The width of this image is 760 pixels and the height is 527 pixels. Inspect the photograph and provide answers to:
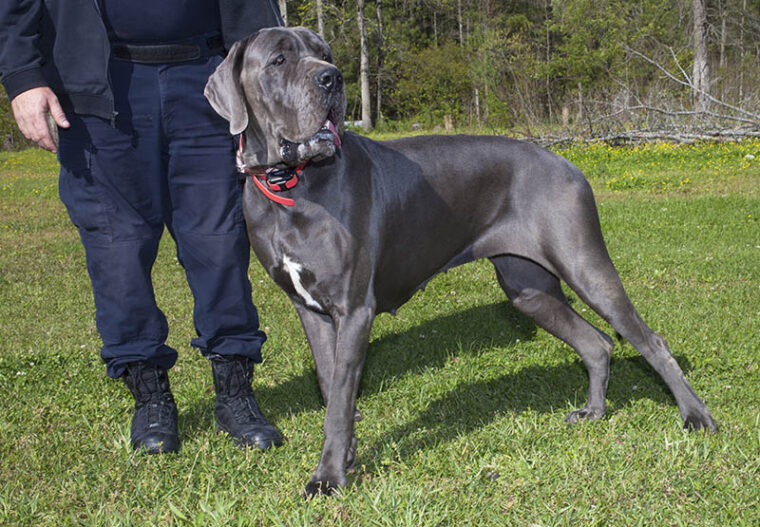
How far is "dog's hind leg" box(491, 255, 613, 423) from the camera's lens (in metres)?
3.48

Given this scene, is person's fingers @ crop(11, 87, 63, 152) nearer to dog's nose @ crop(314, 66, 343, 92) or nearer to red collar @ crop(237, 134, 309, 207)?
red collar @ crop(237, 134, 309, 207)

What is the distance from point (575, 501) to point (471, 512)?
1.22 ft

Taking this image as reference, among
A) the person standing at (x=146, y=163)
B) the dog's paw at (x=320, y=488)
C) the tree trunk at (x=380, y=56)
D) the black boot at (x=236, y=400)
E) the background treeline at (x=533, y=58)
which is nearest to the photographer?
the dog's paw at (x=320, y=488)

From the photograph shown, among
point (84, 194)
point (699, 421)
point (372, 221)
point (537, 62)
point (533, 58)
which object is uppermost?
point (84, 194)

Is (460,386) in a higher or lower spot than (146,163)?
lower

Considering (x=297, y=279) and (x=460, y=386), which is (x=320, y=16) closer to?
(x=460, y=386)

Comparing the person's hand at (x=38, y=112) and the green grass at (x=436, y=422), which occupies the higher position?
the person's hand at (x=38, y=112)

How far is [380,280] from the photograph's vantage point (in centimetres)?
294

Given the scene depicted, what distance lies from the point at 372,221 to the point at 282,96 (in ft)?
1.90

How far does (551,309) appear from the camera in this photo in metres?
3.51

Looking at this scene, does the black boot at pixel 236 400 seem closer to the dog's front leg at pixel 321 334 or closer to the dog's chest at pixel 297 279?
the dog's front leg at pixel 321 334

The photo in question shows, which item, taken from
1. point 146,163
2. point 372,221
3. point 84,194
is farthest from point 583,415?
point 84,194

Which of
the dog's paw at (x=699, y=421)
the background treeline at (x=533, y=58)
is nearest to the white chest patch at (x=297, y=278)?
the dog's paw at (x=699, y=421)

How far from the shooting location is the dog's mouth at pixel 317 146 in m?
2.55
